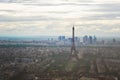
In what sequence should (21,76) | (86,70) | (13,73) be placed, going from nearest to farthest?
(21,76) → (13,73) → (86,70)

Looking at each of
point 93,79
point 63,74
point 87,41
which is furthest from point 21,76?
point 87,41

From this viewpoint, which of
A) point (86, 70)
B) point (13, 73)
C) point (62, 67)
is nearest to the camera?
point (13, 73)

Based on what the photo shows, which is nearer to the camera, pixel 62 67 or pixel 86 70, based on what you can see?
pixel 86 70

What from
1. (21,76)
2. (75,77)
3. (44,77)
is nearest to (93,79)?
(75,77)

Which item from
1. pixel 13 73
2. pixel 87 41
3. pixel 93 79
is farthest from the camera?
pixel 87 41

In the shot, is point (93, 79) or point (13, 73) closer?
point (93, 79)

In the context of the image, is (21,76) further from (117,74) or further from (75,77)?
(117,74)

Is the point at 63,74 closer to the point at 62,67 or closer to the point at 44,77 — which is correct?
the point at 44,77

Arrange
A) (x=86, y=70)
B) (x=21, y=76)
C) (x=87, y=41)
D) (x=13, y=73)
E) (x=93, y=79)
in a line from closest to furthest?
(x=93, y=79), (x=21, y=76), (x=13, y=73), (x=86, y=70), (x=87, y=41)
